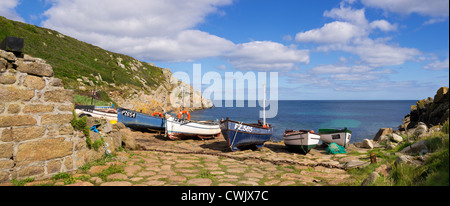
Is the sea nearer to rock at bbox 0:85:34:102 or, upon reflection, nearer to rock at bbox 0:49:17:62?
rock at bbox 0:85:34:102

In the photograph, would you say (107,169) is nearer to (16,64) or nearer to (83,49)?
(16,64)

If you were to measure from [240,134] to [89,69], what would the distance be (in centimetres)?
4480

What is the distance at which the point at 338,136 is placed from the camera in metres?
15.3

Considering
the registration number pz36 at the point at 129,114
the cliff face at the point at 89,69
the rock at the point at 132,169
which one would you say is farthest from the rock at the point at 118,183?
the cliff face at the point at 89,69

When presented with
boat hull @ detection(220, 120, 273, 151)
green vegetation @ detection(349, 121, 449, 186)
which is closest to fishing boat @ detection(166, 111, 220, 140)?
boat hull @ detection(220, 120, 273, 151)

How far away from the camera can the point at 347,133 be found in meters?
15.0

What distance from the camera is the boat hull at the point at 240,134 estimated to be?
12770mm

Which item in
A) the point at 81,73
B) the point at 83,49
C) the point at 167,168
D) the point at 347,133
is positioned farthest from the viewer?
the point at 83,49

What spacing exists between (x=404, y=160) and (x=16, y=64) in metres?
8.49

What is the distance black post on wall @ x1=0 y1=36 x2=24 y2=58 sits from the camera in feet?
17.2

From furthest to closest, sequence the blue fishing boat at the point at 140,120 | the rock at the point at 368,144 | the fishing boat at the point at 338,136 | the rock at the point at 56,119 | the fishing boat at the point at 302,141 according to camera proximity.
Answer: the blue fishing boat at the point at 140,120
the fishing boat at the point at 338,136
the rock at the point at 368,144
the fishing boat at the point at 302,141
the rock at the point at 56,119

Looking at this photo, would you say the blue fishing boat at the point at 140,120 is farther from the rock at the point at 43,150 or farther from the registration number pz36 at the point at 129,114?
the rock at the point at 43,150
